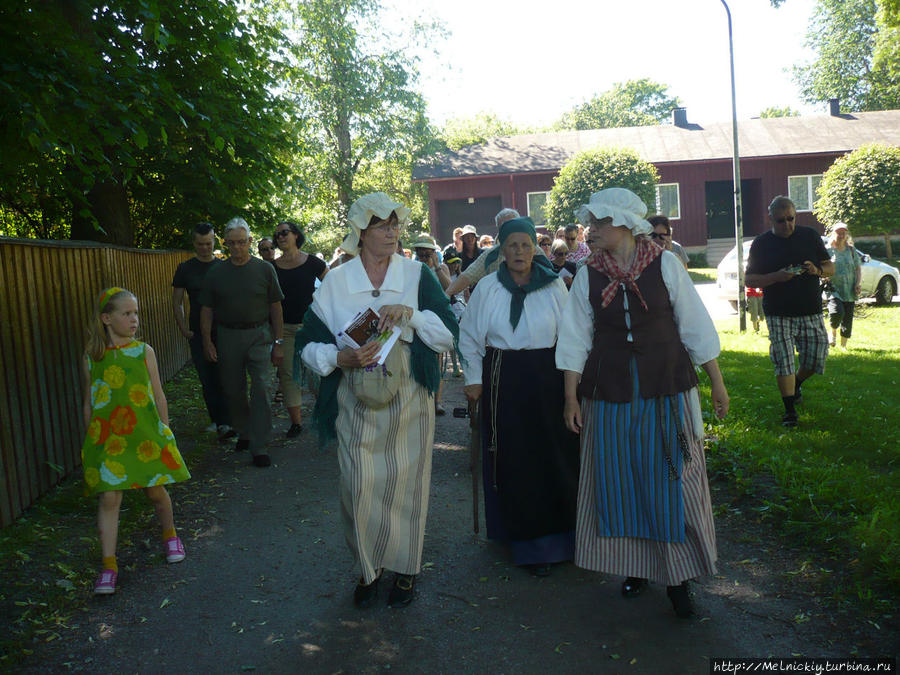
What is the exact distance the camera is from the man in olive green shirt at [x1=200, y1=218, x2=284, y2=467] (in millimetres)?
7656

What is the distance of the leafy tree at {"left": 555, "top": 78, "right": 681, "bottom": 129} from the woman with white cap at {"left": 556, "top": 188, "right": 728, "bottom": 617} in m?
90.3

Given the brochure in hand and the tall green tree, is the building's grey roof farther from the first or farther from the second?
the brochure in hand

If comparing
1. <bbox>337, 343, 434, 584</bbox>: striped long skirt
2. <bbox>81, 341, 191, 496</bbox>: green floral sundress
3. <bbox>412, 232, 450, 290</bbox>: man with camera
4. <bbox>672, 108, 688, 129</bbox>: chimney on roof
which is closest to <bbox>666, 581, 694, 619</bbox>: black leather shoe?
<bbox>337, 343, 434, 584</bbox>: striped long skirt

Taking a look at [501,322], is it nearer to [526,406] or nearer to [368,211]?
[526,406]

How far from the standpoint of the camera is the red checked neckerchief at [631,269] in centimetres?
423

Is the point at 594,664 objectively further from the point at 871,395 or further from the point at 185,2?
the point at 185,2

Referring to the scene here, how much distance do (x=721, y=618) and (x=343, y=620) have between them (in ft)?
6.23

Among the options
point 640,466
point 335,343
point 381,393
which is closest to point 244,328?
point 335,343

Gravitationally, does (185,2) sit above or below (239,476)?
above

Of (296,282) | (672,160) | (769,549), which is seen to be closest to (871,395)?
(769,549)

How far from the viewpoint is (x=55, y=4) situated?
6.88 m

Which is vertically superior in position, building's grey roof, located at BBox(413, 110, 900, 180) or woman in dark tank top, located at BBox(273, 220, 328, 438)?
building's grey roof, located at BBox(413, 110, 900, 180)

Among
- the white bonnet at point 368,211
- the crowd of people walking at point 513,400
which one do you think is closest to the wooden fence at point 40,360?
the crowd of people walking at point 513,400

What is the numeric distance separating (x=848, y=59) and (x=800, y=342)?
2544 inches
